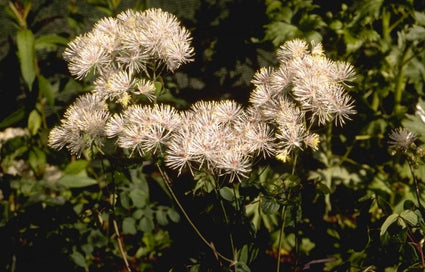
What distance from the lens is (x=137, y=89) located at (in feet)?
4.25

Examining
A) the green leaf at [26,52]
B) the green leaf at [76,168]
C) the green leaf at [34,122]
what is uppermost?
the green leaf at [26,52]

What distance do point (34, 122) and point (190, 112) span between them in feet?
4.11

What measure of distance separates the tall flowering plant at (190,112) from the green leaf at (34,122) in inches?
38.0

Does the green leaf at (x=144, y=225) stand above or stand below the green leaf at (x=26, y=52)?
below

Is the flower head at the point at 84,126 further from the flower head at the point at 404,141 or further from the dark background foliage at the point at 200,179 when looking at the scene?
the flower head at the point at 404,141

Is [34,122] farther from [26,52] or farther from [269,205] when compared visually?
[269,205]

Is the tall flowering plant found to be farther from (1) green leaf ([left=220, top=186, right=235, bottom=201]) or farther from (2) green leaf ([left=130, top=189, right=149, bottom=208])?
(2) green leaf ([left=130, top=189, right=149, bottom=208])

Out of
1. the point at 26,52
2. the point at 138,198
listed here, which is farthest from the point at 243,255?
the point at 26,52

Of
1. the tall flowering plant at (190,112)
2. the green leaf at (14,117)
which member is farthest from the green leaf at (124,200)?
the green leaf at (14,117)

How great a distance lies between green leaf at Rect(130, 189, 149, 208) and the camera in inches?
68.4

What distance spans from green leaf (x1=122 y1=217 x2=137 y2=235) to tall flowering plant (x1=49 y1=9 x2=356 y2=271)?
0.57 meters

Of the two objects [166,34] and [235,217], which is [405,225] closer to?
[235,217]

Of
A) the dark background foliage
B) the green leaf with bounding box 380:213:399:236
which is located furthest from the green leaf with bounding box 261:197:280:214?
the green leaf with bounding box 380:213:399:236

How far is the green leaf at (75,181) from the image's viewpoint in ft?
6.80
